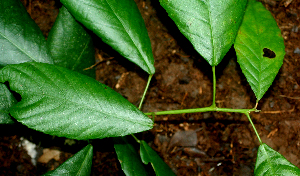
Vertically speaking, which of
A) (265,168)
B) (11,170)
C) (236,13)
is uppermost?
(236,13)

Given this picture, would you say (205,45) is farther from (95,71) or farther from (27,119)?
(27,119)

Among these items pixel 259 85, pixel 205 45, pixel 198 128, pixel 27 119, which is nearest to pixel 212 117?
pixel 198 128

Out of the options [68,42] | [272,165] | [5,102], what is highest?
[68,42]

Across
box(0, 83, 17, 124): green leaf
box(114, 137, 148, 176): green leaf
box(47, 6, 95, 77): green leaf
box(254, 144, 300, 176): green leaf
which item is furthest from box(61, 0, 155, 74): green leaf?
box(254, 144, 300, 176): green leaf

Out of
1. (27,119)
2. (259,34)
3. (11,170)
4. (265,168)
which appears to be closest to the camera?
(27,119)

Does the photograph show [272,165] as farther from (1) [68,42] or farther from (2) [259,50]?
(1) [68,42]

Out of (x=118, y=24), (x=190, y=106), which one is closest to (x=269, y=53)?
(x=190, y=106)

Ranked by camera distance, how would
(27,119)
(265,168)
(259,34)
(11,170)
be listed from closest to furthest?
(27,119), (265,168), (259,34), (11,170)

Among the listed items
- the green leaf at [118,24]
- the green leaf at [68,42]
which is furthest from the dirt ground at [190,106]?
the green leaf at [118,24]
